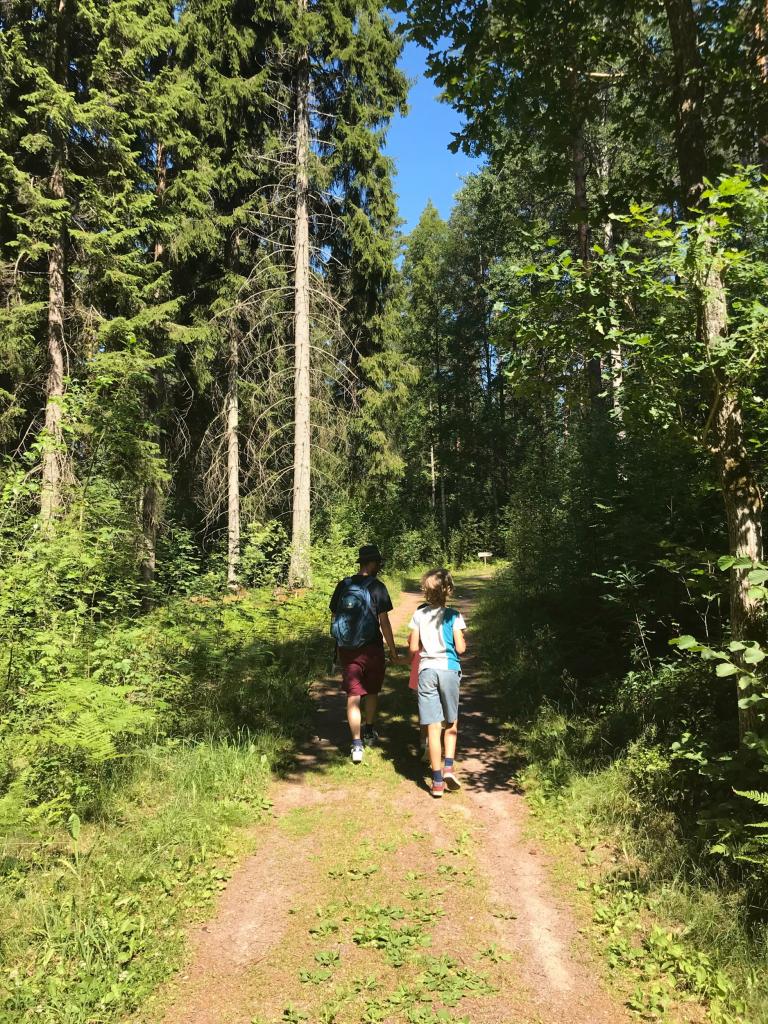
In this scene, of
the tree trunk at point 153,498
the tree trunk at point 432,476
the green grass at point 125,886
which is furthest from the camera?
the tree trunk at point 432,476

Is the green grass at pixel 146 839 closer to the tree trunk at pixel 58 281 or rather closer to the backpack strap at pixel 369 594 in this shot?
the backpack strap at pixel 369 594

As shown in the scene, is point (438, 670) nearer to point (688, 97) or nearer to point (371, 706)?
point (371, 706)

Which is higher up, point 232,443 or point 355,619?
point 232,443

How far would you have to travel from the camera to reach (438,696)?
4875 mm

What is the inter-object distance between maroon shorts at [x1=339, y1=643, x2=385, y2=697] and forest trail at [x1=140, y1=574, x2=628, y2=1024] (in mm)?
778

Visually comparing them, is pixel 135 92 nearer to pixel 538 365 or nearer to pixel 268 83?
pixel 268 83

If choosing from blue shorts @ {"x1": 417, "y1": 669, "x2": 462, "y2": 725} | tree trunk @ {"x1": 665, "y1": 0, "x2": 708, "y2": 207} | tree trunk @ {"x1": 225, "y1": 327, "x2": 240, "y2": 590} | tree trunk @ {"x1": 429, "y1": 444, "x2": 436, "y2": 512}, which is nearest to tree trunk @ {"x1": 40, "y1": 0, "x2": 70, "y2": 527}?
tree trunk @ {"x1": 225, "y1": 327, "x2": 240, "y2": 590}

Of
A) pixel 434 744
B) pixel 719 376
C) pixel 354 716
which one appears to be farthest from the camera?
pixel 354 716

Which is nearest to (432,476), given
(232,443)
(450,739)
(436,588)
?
(232,443)

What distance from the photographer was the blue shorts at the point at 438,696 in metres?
4.84

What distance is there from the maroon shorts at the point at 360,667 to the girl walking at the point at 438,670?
0.65 m

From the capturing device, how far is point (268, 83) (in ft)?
42.9

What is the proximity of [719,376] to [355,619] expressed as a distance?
3534 millimetres

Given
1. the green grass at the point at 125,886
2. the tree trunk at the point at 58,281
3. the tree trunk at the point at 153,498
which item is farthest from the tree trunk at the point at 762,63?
the tree trunk at the point at 153,498
